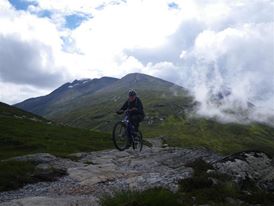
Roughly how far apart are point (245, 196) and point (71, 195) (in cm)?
665

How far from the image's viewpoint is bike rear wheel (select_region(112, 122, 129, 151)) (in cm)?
2931

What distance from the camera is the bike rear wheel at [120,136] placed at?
29312 mm

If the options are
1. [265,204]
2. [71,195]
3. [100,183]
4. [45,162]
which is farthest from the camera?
[45,162]

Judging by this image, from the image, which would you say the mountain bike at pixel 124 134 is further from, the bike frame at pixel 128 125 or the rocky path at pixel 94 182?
the rocky path at pixel 94 182

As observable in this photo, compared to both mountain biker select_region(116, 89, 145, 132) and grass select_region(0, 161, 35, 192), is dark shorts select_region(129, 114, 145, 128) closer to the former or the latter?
mountain biker select_region(116, 89, 145, 132)

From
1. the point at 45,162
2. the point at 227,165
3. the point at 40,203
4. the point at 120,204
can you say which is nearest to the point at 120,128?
Result: the point at 45,162

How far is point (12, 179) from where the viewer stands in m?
21.2

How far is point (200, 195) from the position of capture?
1532 centimetres

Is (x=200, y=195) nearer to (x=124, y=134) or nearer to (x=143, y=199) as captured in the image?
(x=143, y=199)

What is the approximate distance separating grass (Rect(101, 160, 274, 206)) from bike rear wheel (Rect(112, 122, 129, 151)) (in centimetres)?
1080

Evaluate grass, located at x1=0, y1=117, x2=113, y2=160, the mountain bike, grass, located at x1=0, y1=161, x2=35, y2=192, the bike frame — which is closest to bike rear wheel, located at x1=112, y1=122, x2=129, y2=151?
the mountain bike

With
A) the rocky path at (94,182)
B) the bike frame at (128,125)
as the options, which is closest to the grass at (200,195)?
the rocky path at (94,182)

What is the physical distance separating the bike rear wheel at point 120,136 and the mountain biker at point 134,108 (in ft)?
2.60

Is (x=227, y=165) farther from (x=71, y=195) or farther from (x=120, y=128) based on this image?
(x=120, y=128)
